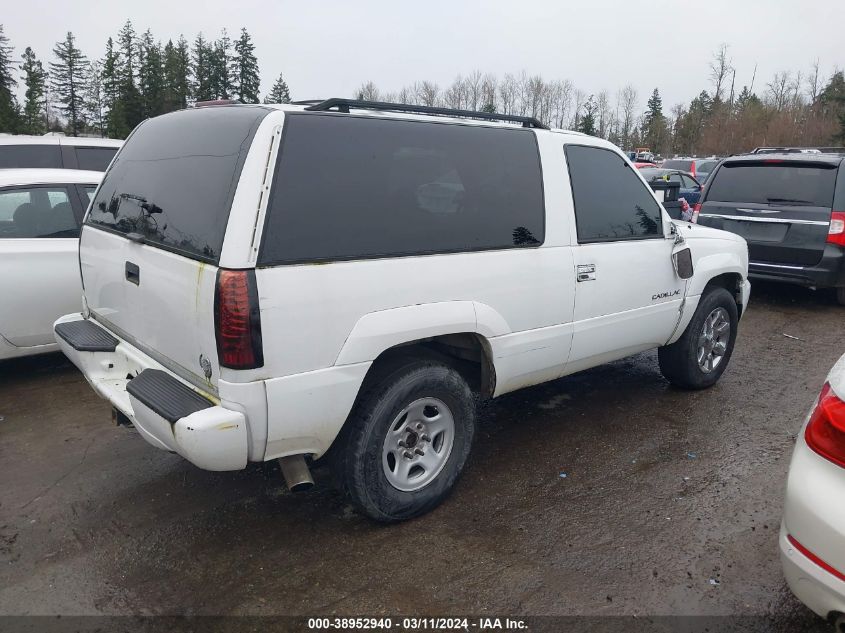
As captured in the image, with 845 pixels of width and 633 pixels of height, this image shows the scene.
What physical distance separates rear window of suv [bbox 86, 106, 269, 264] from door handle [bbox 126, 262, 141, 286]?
15cm

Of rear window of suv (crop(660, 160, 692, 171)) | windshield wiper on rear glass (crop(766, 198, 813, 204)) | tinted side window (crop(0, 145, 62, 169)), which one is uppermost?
rear window of suv (crop(660, 160, 692, 171))

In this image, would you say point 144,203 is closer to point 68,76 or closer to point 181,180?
point 181,180

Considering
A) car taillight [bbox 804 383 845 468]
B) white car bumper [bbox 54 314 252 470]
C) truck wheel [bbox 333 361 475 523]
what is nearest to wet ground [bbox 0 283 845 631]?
truck wheel [bbox 333 361 475 523]

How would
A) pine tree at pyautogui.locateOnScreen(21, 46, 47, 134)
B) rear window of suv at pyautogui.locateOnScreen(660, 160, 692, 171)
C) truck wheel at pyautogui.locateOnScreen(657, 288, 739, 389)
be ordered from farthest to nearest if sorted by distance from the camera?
pine tree at pyautogui.locateOnScreen(21, 46, 47, 134), rear window of suv at pyautogui.locateOnScreen(660, 160, 692, 171), truck wheel at pyautogui.locateOnScreen(657, 288, 739, 389)

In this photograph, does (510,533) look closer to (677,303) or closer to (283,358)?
(283,358)

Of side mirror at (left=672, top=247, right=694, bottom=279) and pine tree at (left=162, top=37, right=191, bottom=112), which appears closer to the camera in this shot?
side mirror at (left=672, top=247, right=694, bottom=279)

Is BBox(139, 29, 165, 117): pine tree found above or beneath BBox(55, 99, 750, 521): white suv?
above

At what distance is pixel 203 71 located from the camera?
2408 inches

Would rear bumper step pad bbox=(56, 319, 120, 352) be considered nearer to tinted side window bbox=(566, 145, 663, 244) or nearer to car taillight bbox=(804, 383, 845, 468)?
tinted side window bbox=(566, 145, 663, 244)

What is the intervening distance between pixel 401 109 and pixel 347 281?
1062mm

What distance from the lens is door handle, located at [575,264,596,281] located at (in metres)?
3.74

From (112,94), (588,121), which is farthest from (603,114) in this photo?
(112,94)

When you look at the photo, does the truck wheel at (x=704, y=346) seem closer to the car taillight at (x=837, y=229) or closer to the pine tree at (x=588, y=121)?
the car taillight at (x=837, y=229)

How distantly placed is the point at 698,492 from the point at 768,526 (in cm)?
41
